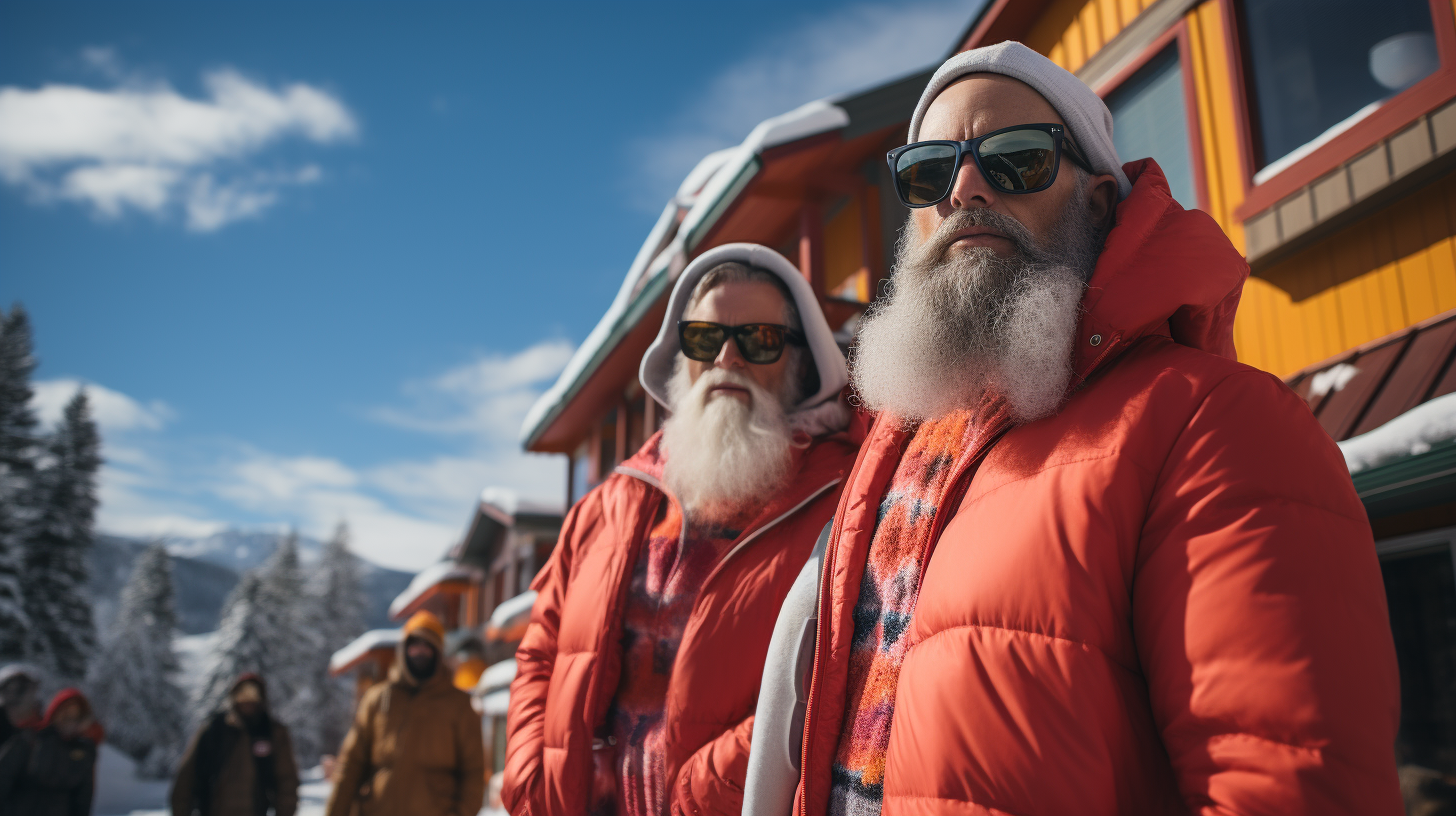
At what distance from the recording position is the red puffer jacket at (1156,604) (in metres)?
1.06

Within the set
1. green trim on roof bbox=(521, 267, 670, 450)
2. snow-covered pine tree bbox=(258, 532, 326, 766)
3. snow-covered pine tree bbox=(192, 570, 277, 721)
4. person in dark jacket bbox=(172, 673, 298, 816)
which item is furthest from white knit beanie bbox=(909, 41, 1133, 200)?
snow-covered pine tree bbox=(192, 570, 277, 721)

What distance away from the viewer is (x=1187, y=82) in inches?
207

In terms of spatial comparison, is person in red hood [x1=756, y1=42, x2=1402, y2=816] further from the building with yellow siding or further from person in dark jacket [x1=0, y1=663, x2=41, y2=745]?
person in dark jacket [x1=0, y1=663, x2=41, y2=745]

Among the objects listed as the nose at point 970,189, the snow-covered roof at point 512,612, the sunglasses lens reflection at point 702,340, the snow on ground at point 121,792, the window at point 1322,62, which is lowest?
the snow on ground at point 121,792

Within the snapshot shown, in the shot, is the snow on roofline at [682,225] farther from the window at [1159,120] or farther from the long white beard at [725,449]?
the long white beard at [725,449]

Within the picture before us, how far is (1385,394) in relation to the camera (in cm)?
342

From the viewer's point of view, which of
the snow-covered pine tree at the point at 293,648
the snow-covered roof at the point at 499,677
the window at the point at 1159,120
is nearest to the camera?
the window at the point at 1159,120

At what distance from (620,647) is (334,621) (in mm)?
55487

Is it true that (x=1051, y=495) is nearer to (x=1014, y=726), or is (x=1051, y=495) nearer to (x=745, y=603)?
(x=1014, y=726)

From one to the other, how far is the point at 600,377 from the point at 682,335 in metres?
8.79

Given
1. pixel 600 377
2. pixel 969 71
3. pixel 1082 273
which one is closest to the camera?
pixel 1082 273

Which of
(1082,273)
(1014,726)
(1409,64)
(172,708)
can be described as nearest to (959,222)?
(1082,273)

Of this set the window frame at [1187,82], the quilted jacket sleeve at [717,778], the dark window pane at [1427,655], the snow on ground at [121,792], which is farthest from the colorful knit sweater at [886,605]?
the snow on ground at [121,792]

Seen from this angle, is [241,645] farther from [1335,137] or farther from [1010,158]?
[1010,158]
